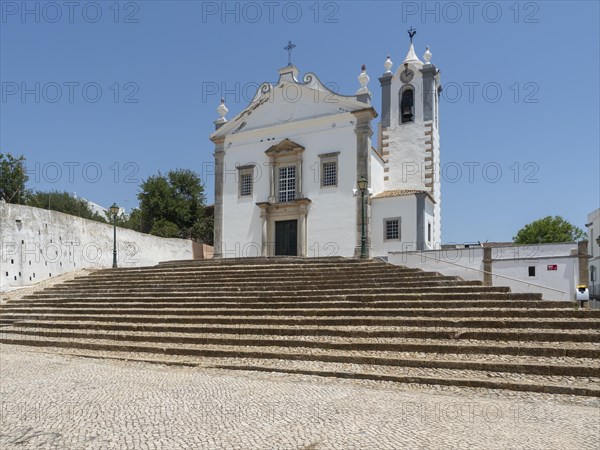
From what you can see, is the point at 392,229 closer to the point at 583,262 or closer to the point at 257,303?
the point at 583,262

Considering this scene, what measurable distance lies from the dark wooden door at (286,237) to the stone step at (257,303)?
911 cm

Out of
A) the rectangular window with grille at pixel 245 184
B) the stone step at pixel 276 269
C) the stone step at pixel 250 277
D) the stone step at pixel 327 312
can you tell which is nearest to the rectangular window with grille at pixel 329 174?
the rectangular window with grille at pixel 245 184

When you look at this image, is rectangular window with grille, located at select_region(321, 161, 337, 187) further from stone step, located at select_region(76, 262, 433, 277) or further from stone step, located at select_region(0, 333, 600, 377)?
stone step, located at select_region(0, 333, 600, 377)

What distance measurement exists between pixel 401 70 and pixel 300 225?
957 centimetres

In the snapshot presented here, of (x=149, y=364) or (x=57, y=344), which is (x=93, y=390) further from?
(x=57, y=344)

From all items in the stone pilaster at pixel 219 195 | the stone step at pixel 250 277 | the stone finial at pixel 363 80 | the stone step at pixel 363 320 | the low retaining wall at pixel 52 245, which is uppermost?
the stone finial at pixel 363 80

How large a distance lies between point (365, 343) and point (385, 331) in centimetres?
62

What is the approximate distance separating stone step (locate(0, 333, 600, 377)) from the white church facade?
1148 centimetres

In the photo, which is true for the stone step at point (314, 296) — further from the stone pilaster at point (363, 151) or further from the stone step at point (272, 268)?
the stone pilaster at point (363, 151)

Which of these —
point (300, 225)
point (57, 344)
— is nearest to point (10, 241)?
point (57, 344)

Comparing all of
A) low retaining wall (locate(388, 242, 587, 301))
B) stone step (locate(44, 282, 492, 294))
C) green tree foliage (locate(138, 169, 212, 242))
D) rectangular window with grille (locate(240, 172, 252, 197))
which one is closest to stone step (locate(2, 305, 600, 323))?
stone step (locate(44, 282, 492, 294))

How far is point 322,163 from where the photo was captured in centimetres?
2169

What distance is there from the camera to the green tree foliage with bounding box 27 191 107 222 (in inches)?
1378

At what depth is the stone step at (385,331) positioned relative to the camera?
8062mm
